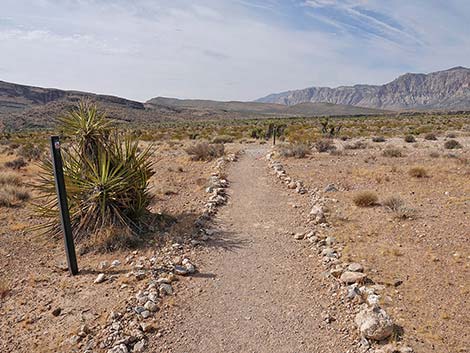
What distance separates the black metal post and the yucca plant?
1.28 metres

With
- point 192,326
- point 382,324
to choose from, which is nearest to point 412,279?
point 382,324

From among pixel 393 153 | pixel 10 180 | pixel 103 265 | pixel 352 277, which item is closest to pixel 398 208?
pixel 352 277

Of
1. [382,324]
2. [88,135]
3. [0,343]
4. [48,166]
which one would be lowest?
[0,343]

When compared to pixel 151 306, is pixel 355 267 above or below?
above

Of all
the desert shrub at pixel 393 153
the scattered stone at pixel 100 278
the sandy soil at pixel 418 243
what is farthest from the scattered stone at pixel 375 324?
the desert shrub at pixel 393 153

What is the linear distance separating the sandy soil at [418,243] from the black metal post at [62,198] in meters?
4.82

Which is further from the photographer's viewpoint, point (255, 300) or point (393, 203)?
point (393, 203)

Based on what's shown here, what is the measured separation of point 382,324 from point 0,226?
8688 millimetres

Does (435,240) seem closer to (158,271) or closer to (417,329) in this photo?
(417,329)

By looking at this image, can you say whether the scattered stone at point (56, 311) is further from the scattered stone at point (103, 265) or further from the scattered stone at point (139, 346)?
the scattered stone at point (139, 346)

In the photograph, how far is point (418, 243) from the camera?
6816 millimetres

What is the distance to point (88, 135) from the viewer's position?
7.77 meters

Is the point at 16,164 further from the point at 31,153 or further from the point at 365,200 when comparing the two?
the point at 365,200

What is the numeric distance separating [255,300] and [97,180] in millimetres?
4292
